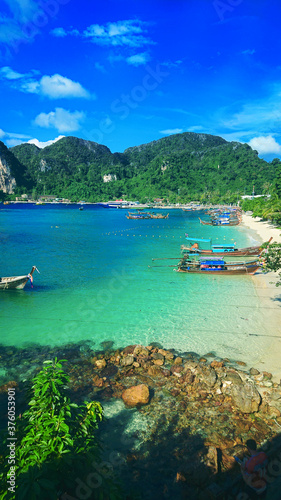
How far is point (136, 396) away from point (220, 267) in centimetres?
2099

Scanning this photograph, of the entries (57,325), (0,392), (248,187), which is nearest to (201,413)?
(0,392)

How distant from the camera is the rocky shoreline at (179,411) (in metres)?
7.78

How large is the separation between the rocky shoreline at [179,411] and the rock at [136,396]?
34 mm

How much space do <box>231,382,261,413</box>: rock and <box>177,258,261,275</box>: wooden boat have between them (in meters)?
18.8

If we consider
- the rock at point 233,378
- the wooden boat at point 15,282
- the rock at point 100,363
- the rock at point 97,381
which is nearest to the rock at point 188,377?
the rock at point 233,378

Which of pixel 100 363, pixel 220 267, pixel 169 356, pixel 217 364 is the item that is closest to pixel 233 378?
pixel 217 364

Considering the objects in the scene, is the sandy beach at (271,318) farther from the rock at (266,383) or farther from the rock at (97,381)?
the rock at (97,381)

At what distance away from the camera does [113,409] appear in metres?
10.4

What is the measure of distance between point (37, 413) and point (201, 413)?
690cm

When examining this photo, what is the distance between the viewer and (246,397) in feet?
33.5

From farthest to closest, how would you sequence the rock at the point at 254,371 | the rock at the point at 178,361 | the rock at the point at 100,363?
the rock at the point at 178,361
the rock at the point at 100,363
the rock at the point at 254,371

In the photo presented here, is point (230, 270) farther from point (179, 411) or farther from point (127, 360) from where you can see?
point (179, 411)

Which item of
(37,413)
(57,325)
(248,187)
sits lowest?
(57,325)

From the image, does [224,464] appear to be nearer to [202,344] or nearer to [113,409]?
[113,409]
